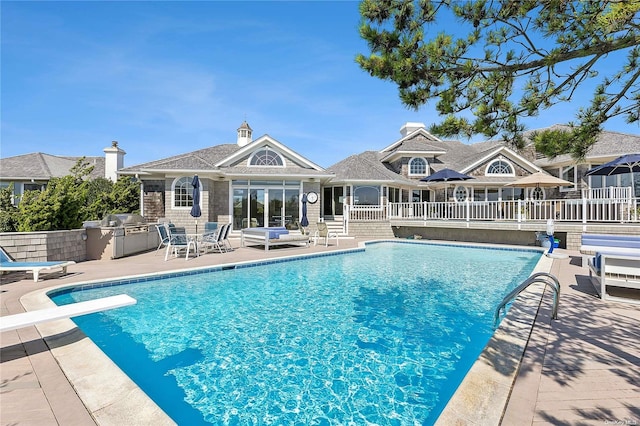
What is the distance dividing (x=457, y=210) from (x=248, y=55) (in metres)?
13.3

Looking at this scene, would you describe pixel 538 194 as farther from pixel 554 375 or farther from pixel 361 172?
pixel 554 375

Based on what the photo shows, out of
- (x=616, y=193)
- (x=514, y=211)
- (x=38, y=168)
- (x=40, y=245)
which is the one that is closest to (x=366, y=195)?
(x=514, y=211)

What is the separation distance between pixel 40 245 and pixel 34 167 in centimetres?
1962

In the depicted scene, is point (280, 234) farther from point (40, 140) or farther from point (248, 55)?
point (40, 140)

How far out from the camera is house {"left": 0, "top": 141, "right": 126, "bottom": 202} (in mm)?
21234

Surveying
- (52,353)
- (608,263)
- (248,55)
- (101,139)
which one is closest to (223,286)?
(52,353)

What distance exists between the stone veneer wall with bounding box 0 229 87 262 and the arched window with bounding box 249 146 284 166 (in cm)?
1044

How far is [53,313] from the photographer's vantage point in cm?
406

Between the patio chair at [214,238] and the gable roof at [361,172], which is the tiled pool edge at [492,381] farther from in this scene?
the gable roof at [361,172]

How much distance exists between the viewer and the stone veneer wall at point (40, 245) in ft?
26.4

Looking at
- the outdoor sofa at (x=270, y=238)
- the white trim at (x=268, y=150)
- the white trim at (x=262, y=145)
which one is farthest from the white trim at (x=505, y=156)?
the outdoor sofa at (x=270, y=238)

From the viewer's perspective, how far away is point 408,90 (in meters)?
4.50

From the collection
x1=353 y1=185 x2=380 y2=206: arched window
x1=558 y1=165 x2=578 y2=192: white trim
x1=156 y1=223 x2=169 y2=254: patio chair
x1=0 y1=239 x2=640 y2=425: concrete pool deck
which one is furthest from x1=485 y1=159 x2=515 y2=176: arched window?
x1=156 y1=223 x2=169 y2=254: patio chair

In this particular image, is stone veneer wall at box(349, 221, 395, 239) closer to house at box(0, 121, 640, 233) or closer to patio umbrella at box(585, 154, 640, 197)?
house at box(0, 121, 640, 233)
